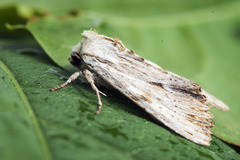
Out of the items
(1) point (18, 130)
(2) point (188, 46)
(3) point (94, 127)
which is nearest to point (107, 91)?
(3) point (94, 127)

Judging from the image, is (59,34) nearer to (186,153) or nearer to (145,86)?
(145,86)

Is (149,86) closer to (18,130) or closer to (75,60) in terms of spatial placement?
(75,60)

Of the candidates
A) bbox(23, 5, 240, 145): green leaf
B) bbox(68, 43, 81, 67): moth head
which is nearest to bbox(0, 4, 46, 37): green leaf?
bbox(23, 5, 240, 145): green leaf

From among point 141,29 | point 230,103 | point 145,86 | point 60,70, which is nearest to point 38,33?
point 60,70

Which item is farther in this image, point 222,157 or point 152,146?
point 222,157

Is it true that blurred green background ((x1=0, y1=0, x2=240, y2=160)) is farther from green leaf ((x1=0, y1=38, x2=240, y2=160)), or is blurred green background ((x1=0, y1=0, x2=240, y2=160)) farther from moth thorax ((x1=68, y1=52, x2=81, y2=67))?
moth thorax ((x1=68, y1=52, x2=81, y2=67))

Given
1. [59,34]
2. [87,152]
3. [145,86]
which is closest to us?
[87,152]

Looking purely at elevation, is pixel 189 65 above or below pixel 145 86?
above

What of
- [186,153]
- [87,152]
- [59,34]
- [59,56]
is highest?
[59,34]
